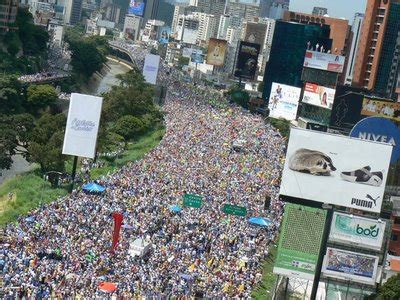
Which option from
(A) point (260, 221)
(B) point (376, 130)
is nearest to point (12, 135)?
(A) point (260, 221)

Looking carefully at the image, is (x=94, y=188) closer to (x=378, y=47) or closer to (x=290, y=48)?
(x=378, y=47)

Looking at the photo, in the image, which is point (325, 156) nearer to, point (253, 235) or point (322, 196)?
point (322, 196)

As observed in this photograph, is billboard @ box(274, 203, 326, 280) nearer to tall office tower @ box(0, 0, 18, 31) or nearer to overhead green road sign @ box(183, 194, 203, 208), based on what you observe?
overhead green road sign @ box(183, 194, 203, 208)

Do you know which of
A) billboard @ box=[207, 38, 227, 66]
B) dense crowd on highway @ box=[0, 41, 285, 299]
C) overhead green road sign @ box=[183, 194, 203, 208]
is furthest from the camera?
billboard @ box=[207, 38, 227, 66]

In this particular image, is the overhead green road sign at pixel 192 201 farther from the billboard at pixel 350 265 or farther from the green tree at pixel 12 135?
the billboard at pixel 350 265

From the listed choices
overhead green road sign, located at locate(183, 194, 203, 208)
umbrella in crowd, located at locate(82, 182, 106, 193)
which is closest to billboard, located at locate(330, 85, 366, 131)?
overhead green road sign, located at locate(183, 194, 203, 208)

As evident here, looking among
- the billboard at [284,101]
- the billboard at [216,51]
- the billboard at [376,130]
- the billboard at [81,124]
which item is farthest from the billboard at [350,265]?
the billboard at [216,51]
